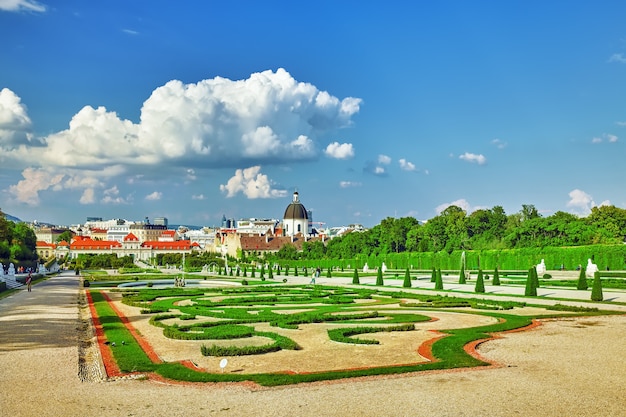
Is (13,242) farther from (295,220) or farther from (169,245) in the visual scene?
(295,220)

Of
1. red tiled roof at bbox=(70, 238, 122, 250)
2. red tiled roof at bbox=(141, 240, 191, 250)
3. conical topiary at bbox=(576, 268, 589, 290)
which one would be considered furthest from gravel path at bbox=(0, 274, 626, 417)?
red tiled roof at bbox=(141, 240, 191, 250)

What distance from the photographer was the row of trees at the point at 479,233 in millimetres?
61750

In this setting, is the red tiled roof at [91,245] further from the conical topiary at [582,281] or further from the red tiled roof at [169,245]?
the conical topiary at [582,281]

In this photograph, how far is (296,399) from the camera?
8.84 m

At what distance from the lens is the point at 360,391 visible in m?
9.32

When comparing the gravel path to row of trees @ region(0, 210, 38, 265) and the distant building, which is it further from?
the distant building

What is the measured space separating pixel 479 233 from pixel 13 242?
6631 centimetres

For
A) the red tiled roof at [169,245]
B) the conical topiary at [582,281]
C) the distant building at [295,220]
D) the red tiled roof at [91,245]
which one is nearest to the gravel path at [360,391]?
the conical topiary at [582,281]

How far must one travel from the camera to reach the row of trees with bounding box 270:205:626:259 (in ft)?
203

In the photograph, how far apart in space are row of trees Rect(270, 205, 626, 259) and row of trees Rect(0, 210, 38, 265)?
4423cm

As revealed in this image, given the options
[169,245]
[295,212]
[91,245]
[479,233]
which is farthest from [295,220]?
[479,233]

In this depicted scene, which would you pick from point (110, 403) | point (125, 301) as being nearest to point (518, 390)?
point (110, 403)

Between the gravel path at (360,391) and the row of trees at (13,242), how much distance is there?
5213 cm

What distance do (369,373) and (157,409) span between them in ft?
13.1
